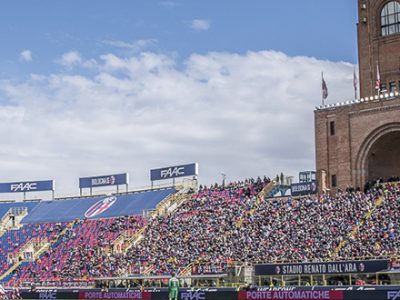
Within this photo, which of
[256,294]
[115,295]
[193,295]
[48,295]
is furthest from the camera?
[48,295]

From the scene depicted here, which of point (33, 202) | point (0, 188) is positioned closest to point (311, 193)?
point (33, 202)

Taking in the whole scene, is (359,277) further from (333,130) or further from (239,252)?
(333,130)

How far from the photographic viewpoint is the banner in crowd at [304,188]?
2950 inches

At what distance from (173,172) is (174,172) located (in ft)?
0.40

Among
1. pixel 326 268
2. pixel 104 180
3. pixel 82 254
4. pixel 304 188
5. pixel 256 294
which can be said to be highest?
pixel 104 180

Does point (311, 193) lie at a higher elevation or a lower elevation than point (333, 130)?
lower

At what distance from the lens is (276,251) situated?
61.8 meters

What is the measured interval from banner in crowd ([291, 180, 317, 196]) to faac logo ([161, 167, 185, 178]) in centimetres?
1997

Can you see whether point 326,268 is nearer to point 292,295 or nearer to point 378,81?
point 292,295

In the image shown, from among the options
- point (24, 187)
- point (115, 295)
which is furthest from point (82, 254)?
point (24, 187)

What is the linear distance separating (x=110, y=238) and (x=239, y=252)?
70.7 ft

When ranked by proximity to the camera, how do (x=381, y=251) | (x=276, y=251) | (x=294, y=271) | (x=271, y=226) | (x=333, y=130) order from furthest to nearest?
(x=333, y=130) < (x=271, y=226) < (x=276, y=251) < (x=381, y=251) < (x=294, y=271)

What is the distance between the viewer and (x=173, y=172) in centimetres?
9456

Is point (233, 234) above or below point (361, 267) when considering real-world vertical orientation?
above
